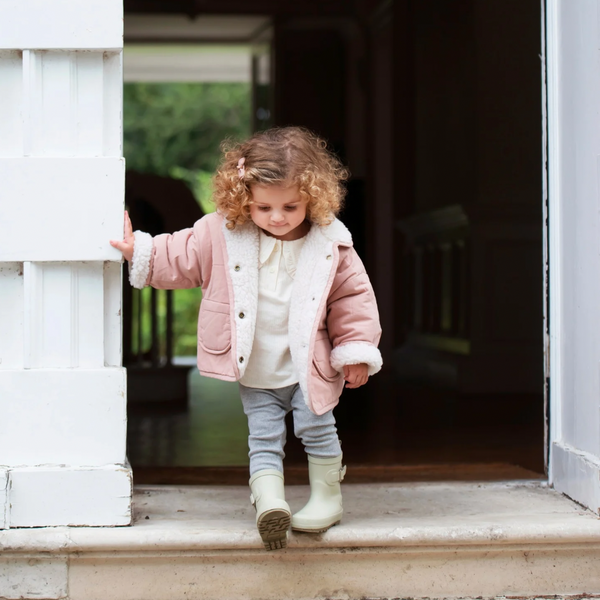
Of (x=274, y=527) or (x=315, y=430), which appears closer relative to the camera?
(x=274, y=527)

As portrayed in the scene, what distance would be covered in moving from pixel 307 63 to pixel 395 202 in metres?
1.77

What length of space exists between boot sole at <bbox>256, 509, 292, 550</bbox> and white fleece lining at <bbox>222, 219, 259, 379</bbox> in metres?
0.29

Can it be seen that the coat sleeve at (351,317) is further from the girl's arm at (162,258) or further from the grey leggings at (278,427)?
the girl's arm at (162,258)

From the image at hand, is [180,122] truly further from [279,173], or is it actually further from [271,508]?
[271,508]

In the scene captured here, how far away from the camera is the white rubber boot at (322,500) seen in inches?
60.5


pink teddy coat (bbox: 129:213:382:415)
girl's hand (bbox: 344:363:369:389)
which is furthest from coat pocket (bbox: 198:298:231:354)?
girl's hand (bbox: 344:363:369:389)

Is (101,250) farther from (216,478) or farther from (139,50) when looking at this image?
(139,50)

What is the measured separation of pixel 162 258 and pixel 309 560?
26.6 inches

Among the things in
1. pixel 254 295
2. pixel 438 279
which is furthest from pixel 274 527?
pixel 438 279

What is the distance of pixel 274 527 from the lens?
1459mm

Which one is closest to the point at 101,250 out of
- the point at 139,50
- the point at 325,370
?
the point at 325,370

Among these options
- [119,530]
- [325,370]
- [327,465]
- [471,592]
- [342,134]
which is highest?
[342,134]

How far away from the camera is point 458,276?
15.3ft

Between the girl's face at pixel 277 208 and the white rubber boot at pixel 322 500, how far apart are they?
1.60ft
